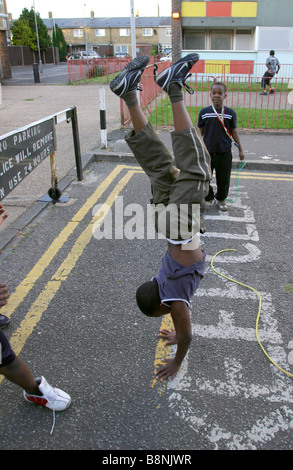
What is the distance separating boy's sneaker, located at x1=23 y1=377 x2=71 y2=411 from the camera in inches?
95.5

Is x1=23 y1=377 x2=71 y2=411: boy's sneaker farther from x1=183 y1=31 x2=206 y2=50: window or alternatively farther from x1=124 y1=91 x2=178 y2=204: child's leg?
x1=183 y1=31 x2=206 y2=50: window

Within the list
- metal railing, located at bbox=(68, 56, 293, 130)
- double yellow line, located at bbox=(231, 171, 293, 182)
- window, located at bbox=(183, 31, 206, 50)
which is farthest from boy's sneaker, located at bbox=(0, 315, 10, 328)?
window, located at bbox=(183, 31, 206, 50)

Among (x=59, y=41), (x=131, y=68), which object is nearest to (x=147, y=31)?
(x=59, y=41)

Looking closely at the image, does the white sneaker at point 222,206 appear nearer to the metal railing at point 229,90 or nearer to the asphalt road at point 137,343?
the asphalt road at point 137,343

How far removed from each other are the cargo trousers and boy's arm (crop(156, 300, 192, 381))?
0.43 m

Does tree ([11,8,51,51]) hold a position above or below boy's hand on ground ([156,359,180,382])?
above

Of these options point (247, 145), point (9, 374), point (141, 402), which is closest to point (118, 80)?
point (9, 374)

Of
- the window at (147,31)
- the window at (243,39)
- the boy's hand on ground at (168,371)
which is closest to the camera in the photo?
the boy's hand on ground at (168,371)

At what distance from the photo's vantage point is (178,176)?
2.32m

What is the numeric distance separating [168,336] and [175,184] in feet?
4.42

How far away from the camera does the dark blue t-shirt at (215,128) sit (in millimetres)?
5164

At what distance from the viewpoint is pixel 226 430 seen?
7.69ft

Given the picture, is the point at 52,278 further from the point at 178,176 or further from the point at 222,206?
the point at 222,206

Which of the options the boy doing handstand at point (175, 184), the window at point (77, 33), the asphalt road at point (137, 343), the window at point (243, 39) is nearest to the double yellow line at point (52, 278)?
the asphalt road at point (137, 343)
